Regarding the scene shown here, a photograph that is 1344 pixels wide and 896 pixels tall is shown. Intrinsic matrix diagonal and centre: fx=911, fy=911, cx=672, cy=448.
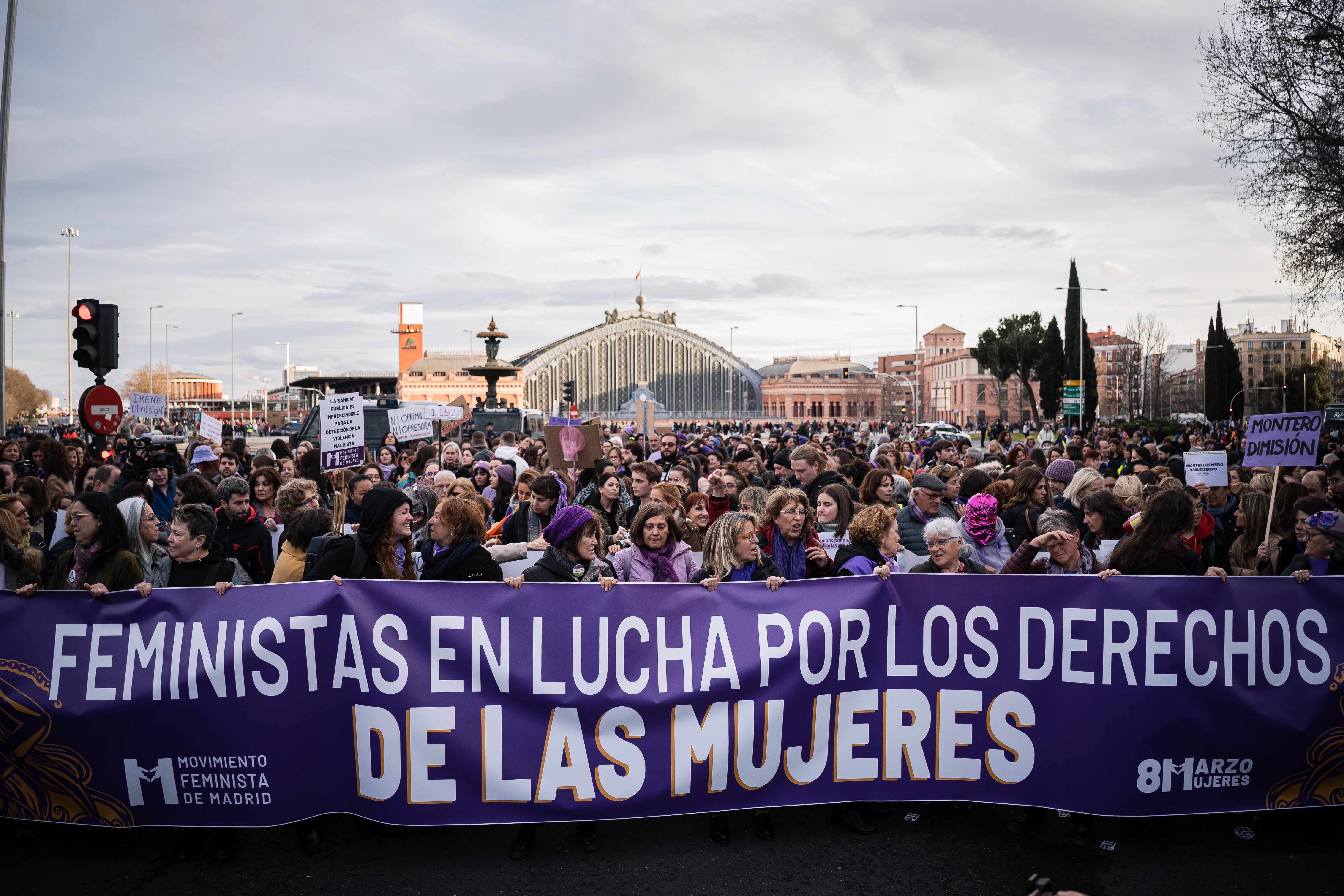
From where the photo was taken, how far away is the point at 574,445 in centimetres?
976

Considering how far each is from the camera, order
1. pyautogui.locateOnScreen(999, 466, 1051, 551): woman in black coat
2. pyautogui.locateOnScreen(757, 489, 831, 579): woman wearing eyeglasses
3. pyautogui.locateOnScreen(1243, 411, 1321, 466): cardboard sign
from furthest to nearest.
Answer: pyautogui.locateOnScreen(999, 466, 1051, 551): woman in black coat < pyautogui.locateOnScreen(1243, 411, 1321, 466): cardboard sign < pyautogui.locateOnScreen(757, 489, 831, 579): woman wearing eyeglasses

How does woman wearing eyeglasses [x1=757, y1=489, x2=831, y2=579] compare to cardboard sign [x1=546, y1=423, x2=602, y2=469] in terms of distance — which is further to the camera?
cardboard sign [x1=546, y1=423, x2=602, y2=469]

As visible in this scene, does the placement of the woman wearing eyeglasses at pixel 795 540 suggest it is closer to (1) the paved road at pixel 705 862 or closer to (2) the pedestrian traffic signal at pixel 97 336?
(1) the paved road at pixel 705 862

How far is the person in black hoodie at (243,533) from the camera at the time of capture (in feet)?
21.7

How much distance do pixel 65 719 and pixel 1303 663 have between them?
622cm

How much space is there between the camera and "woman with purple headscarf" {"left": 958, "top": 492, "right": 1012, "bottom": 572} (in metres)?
6.35

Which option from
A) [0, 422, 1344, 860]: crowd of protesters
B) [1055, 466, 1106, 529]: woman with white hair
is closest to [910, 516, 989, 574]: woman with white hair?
[0, 422, 1344, 860]: crowd of protesters

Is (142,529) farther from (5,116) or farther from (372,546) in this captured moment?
(5,116)

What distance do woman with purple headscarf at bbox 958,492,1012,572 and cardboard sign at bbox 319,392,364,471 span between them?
5266 millimetres

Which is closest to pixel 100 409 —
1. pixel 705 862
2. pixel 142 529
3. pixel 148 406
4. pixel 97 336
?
pixel 97 336

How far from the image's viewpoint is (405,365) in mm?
122000

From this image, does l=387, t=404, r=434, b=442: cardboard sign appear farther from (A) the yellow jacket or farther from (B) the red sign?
(A) the yellow jacket

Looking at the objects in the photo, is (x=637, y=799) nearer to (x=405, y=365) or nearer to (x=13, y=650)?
(x=13, y=650)

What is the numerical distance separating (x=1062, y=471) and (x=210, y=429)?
11.7 meters
